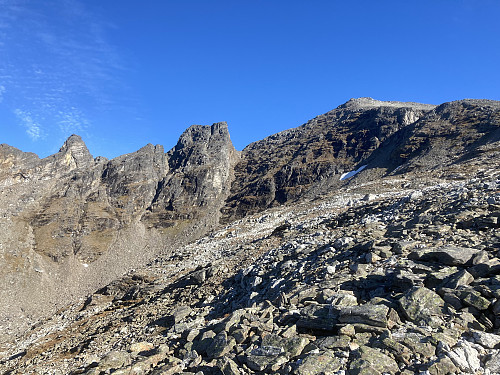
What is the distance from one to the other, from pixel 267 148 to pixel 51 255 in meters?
125

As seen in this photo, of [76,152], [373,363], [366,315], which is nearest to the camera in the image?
[373,363]

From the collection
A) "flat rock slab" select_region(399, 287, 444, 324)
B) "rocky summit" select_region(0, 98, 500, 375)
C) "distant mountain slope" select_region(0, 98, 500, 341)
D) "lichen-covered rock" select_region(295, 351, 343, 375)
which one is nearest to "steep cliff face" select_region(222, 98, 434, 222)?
"distant mountain slope" select_region(0, 98, 500, 341)

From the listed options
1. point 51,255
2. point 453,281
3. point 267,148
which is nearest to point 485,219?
point 453,281

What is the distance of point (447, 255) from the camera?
1112cm

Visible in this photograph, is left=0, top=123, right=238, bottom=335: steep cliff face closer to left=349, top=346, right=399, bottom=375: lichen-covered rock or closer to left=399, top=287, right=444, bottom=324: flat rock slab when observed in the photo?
left=349, top=346, right=399, bottom=375: lichen-covered rock

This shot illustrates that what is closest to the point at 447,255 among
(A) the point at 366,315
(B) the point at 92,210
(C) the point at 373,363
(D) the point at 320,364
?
(A) the point at 366,315

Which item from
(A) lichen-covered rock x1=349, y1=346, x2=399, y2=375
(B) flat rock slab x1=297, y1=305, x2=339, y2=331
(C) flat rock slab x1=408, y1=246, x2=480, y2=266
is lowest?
(A) lichen-covered rock x1=349, y1=346, x2=399, y2=375

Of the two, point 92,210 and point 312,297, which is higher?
point 92,210

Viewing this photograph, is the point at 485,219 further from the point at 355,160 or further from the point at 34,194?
the point at 34,194

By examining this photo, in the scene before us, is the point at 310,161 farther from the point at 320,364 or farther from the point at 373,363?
the point at 373,363

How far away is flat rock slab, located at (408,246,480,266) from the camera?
10798 mm

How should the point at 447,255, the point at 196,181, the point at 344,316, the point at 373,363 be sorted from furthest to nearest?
the point at 196,181 < the point at 447,255 < the point at 344,316 < the point at 373,363

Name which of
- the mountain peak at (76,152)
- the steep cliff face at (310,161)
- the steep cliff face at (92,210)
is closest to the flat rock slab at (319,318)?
the steep cliff face at (92,210)

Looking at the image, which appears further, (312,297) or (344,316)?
(312,297)
